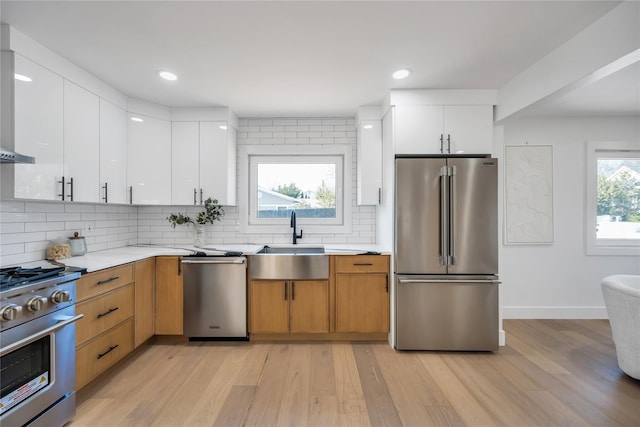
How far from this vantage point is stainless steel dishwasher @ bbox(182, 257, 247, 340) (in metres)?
2.86

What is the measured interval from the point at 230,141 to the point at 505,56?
266cm

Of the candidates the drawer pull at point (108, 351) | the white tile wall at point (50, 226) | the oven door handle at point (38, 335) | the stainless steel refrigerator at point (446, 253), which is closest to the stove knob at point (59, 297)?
the oven door handle at point (38, 335)

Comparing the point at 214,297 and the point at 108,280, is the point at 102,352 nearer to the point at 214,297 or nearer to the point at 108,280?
the point at 108,280

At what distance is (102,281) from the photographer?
216 cm

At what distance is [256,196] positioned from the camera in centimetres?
363

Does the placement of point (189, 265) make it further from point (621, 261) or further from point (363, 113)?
point (621, 261)

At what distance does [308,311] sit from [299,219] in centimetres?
113

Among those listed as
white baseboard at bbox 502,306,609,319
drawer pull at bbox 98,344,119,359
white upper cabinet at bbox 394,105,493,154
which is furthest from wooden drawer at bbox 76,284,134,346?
white baseboard at bbox 502,306,609,319

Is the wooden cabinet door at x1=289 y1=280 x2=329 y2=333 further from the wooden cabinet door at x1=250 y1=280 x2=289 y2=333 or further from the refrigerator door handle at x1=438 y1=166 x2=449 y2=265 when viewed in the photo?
the refrigerator door handle at x1=438 y1=166 x2=449 y2=265

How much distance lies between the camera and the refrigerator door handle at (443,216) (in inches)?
105

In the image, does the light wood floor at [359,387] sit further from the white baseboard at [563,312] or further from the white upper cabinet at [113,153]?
the white upper cabinet at [113,153]

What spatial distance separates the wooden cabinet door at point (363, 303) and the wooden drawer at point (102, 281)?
184 cm

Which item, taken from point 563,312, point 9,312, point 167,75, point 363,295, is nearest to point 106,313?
point 9,312

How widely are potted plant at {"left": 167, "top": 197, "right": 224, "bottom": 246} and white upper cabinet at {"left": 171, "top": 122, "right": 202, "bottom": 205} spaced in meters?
0.15
